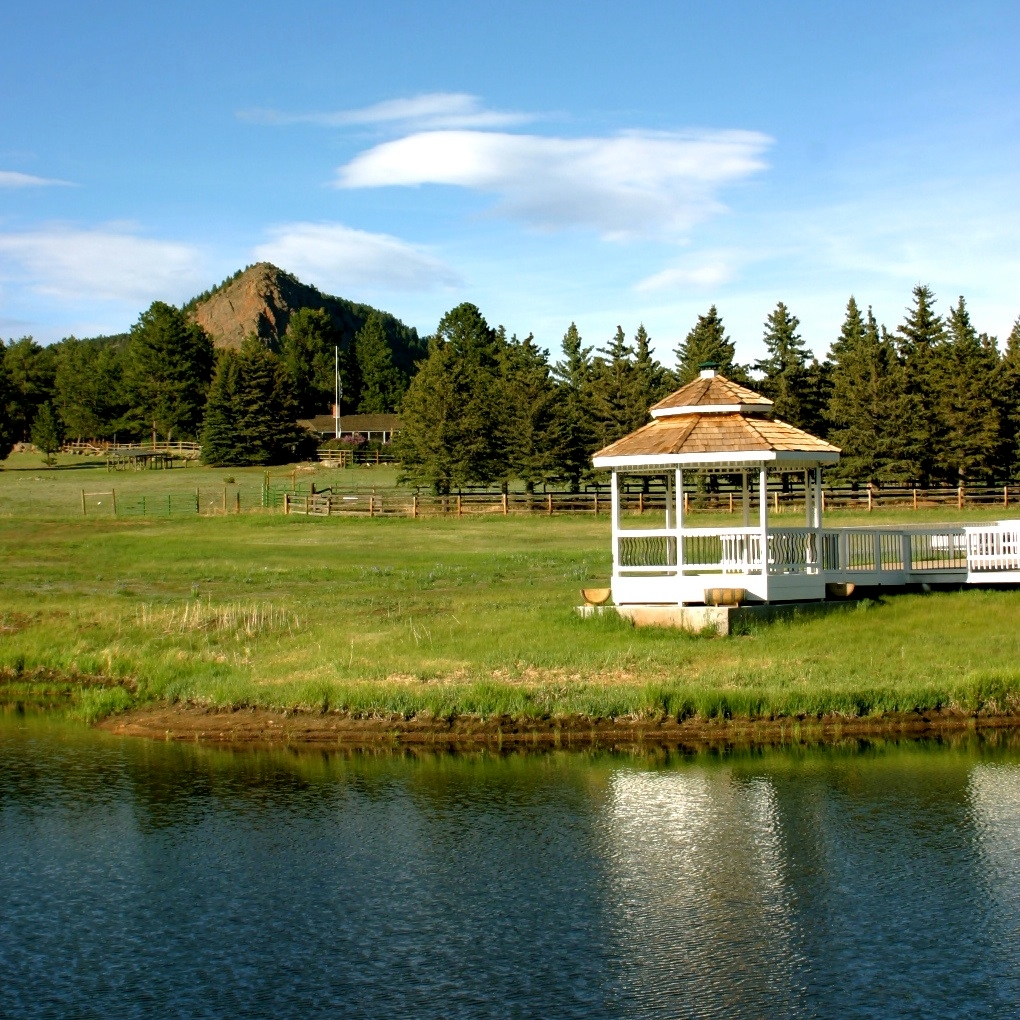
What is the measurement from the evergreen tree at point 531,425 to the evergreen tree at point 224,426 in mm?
37099

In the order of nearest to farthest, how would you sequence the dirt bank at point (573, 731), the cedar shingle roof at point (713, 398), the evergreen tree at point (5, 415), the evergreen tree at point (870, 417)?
1. the dirt bank at point (573, 731)
2. the cedar shingle roof at point (713, 398)
3. the evergreen tree at point (870, 417)
4. the evergreen tree at point (5, 415)

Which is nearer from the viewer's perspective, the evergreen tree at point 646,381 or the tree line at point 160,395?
the evergreen tree at point 646,381

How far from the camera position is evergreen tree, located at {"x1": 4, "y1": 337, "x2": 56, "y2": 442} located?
119312 mm

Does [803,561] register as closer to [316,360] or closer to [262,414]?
[262,414]

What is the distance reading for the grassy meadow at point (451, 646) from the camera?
22.7m

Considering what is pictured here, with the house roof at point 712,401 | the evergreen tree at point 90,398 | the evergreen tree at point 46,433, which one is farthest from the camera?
the evergreen tree at point 90,398

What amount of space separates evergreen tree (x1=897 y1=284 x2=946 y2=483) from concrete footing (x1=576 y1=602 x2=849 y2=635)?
4051 centimetres

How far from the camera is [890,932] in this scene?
45.3 ft

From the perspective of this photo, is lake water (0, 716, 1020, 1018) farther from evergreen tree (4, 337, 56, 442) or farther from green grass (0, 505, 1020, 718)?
evergreen tree (4, 337, 56, 442)

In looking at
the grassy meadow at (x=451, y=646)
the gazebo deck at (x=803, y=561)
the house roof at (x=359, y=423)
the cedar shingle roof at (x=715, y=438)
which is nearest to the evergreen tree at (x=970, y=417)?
the grassy meadow at (x=451, y=646)

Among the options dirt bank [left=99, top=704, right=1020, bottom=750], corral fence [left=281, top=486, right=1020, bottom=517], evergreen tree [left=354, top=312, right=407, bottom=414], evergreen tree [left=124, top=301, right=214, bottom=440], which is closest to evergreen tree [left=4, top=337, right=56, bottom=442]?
evergreen tree [left=124, top=301, right=214, bottom=440]

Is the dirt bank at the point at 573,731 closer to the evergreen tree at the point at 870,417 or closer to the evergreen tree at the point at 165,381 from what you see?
the evergreen tree at the point at 870,417

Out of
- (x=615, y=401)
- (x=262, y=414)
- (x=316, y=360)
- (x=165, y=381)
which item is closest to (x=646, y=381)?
(x=615, y=401)

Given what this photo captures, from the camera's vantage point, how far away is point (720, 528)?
2736cm
